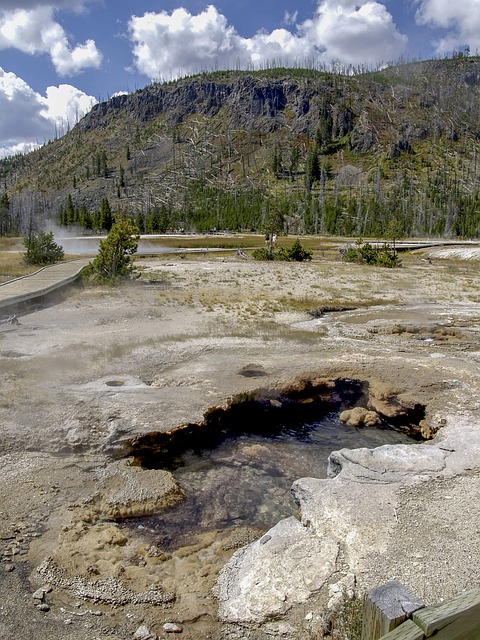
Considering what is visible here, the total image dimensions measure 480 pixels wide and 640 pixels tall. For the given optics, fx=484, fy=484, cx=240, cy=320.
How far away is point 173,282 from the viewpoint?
1185 inches

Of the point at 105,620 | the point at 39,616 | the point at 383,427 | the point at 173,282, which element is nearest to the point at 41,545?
the point at 39,616

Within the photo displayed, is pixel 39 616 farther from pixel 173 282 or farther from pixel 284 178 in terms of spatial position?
pixel 284 178

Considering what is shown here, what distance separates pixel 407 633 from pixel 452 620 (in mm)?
195

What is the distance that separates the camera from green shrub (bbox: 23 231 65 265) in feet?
115

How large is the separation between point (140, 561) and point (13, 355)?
904 cm

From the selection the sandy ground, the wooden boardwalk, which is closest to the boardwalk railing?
the sandy ground

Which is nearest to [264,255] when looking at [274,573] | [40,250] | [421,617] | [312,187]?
[40,250]

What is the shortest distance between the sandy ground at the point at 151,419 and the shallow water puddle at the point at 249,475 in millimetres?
286

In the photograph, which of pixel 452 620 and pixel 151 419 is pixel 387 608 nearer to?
pixel 452 620

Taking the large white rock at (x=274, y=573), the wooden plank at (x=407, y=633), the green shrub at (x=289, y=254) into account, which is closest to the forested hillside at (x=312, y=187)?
the green shrub at (x=289, y=254)

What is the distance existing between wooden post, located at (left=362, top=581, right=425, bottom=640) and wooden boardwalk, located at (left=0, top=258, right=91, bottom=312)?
57.8ft

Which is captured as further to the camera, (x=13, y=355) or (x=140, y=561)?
(x=13, y=355)

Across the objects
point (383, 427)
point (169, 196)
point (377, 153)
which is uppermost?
point (377, 153)

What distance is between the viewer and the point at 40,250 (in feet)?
116
